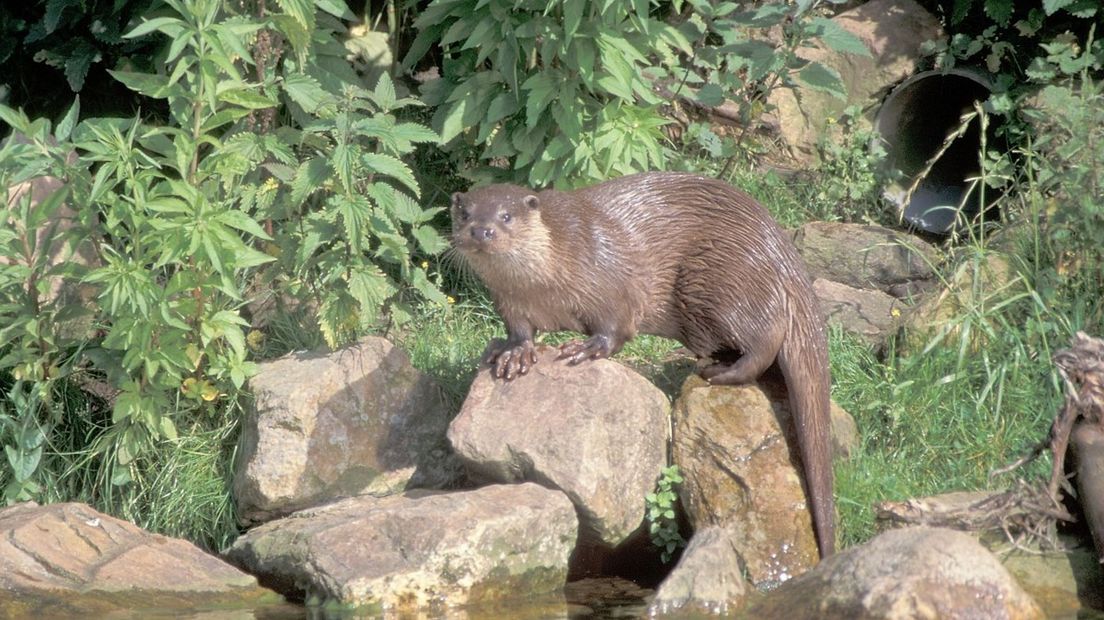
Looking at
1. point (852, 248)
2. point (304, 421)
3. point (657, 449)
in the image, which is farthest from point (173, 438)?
point (852, 248)

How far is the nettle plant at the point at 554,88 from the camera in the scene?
170 inches

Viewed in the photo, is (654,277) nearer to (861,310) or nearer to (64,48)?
(861,310)

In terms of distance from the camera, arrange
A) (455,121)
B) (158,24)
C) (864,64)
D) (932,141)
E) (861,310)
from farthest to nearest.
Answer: (932,141)
(864,64)
(861,310)
(455,121)
(158,24)

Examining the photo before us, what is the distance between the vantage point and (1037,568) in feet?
11.4

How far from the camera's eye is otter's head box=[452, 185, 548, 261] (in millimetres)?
3748

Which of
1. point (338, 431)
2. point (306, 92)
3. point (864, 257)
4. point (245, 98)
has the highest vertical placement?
point (245, 98)

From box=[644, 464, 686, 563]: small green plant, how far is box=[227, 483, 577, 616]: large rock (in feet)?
0.89

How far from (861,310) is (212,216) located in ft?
6.98

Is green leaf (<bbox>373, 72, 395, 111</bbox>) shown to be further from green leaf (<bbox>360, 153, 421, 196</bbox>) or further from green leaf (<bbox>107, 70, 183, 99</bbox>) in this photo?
green leaf (<bbox>107, 70, 183, 99</bbox>)

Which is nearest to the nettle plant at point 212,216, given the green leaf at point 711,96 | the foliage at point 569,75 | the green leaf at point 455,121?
the green leaf at point 455,121

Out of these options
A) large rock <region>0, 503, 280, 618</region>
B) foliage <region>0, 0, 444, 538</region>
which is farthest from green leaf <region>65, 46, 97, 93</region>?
large rock <region>0, 503, 280, 618</region>

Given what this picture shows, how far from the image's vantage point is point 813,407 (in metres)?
3.73

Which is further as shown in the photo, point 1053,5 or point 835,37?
point 1053,5

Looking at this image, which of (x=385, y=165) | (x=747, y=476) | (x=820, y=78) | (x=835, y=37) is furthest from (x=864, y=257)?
(x=385, y=165)
